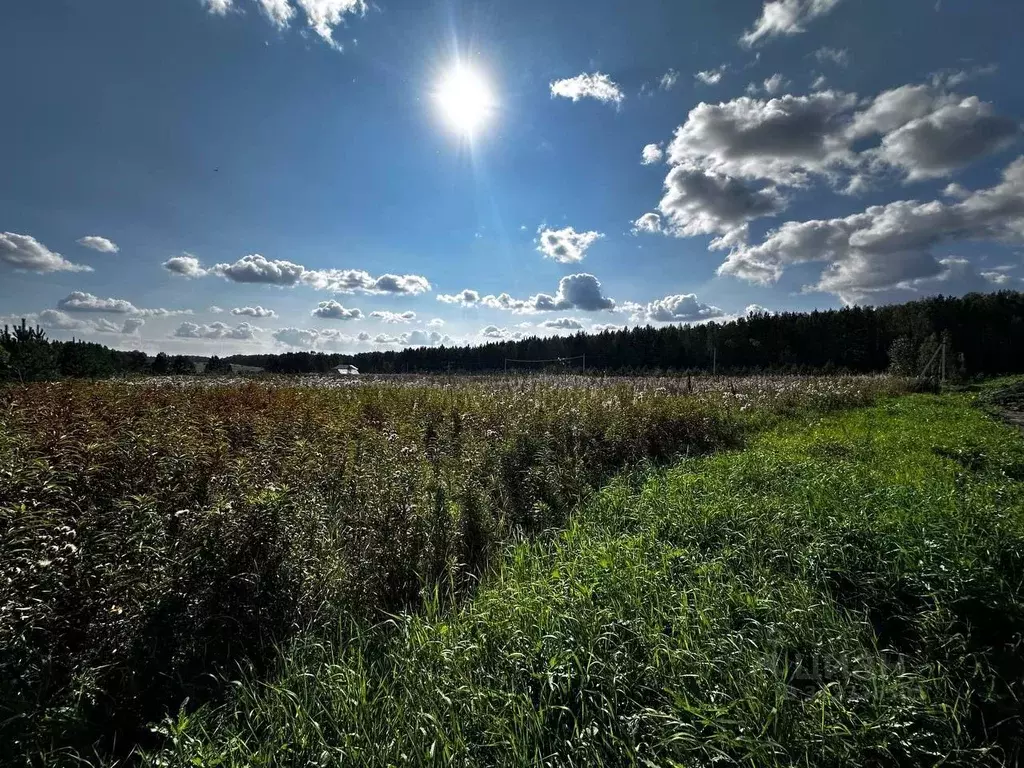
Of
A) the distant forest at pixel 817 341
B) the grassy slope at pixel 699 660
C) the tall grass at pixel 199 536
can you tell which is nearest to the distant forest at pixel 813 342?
the distant forest at pixel 817 341

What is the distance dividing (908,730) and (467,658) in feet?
6.95

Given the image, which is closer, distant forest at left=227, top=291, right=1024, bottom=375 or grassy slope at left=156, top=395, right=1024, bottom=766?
grassy slope at left=156, top=395, right=1024, bottom=766

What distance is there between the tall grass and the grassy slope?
0.47 meters

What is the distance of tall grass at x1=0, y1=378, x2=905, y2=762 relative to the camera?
2434mm

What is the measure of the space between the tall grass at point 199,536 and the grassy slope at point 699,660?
0.47 metres

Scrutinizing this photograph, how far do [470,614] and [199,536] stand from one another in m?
1.89

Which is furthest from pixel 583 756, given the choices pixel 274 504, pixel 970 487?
pixel 970 487

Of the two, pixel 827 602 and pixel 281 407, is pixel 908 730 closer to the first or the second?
pixel 827 602

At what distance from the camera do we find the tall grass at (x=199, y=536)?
2.43 m

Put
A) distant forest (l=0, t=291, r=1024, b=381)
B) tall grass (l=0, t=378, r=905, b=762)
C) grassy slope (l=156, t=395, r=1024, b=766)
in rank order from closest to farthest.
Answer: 1. grassy slope (l=156, t=395, r=1024, b=766)
2. tall grass (l=0, t=378, r=905, b=762)
3. distant forest (l=0, t=291, r=1024, b=381)

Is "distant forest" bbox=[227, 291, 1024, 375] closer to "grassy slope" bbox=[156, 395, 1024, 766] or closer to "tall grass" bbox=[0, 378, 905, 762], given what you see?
"tall grass" bbox=[0, 378, 905, 762]

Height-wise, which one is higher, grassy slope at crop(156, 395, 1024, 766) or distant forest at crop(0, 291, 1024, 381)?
distant forest at crop(0, 291, 1024, 381)

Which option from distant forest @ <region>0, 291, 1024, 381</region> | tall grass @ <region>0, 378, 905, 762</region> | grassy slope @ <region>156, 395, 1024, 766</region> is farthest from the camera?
distant forest @ <region>0, 291, 1024, 381</region>

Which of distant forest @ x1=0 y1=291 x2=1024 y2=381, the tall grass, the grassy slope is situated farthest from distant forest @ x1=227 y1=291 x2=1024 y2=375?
the grassy slope
